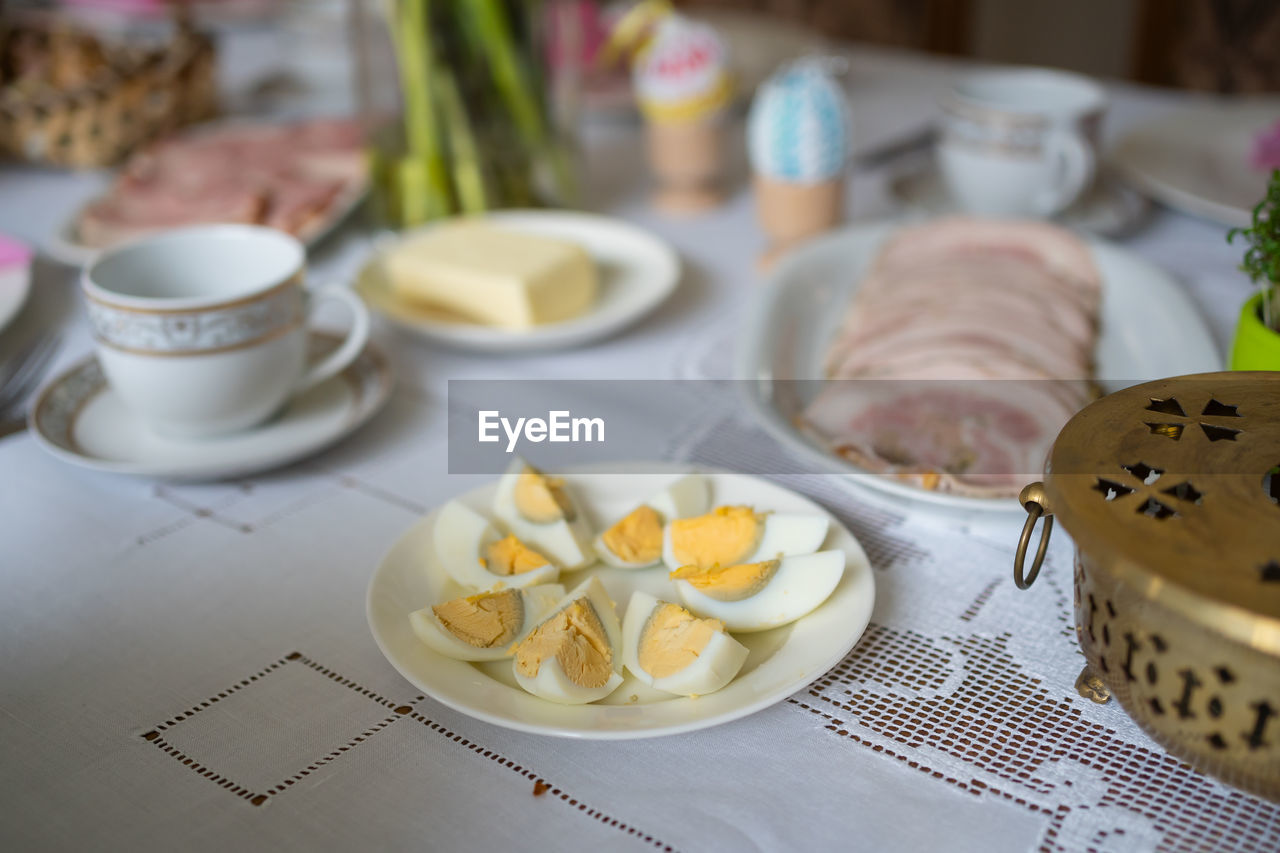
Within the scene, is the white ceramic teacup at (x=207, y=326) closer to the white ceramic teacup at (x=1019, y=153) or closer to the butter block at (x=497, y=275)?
the butter block at (x=497, y=275)

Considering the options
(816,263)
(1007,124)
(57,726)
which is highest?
(1007,124)

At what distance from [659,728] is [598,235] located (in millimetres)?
740

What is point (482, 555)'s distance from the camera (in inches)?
26.5

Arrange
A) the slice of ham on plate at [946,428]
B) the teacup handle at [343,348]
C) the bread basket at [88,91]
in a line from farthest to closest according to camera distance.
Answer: the bread basket at [88,91], the teacup handle at [343,348], the slice of ham on plate at [946,428]

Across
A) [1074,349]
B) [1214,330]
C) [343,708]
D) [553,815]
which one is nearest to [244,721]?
[343,708]

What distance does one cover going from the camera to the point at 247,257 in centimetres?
90

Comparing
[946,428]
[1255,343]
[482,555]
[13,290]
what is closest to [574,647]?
[482,555]

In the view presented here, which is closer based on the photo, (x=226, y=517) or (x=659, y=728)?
(x=659, y=728)

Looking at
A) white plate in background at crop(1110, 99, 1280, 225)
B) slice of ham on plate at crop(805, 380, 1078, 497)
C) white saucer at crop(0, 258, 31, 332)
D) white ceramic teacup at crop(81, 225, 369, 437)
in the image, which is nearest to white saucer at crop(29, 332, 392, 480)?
white ceramic teacup at crop(81, 225, 369, 437)

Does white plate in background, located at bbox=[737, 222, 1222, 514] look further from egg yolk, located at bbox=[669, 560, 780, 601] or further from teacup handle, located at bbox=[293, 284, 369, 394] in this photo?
teacup handle, located at bbox=[293, 284, 369, 394]

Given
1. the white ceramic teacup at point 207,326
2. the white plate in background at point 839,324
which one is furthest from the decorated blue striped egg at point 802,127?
the white ceramic teacup at point 207,326

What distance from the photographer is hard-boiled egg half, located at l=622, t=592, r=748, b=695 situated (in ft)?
1.87

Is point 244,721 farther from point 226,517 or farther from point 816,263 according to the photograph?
point 816,263

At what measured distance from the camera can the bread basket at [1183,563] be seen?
1.44 feet
